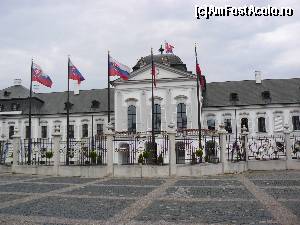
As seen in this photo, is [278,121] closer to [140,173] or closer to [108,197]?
[140,173]

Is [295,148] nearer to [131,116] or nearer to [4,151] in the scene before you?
[4,151]

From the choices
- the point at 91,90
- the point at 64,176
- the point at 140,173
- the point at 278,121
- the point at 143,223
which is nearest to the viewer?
the point at 143,223

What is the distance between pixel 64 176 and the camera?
18500 mm

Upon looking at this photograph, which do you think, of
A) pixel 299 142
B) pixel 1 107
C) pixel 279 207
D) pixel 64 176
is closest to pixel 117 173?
pixel 64 176

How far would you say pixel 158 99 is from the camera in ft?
130

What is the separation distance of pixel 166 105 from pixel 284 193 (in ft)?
93.8

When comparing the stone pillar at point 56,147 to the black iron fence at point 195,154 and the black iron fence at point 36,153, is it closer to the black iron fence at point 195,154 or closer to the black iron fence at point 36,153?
the black iron fence at point 36,153

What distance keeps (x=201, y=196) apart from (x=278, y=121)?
3318 cm

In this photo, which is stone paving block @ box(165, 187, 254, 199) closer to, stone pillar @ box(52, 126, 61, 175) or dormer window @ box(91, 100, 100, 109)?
stone pillar @ box(52, 126, 61, 175)

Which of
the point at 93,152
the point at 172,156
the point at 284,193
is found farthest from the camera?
the point at 93,152

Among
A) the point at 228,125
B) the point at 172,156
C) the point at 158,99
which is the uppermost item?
the point at 158,99

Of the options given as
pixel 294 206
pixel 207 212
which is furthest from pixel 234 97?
pixel 207 212

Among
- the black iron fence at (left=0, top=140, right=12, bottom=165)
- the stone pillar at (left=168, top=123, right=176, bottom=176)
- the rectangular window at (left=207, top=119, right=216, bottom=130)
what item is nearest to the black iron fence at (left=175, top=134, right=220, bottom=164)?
the stone pillar at (left=168, top=123, right=176, bottom=176)

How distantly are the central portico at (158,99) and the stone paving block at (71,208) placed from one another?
28493 millimetres
